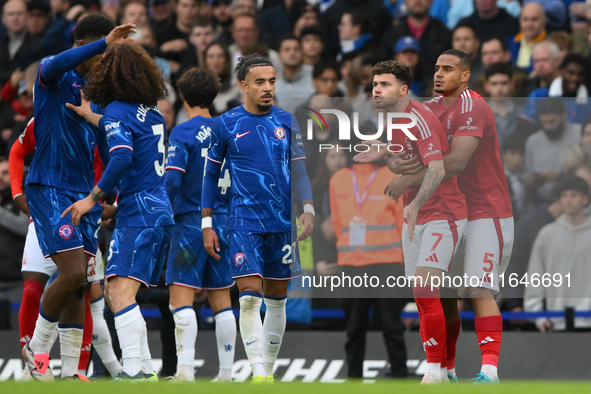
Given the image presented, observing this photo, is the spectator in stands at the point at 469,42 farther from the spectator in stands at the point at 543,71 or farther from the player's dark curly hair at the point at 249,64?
the player's dark curly hair at the point at 249,64

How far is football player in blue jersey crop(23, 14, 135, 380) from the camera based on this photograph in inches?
236

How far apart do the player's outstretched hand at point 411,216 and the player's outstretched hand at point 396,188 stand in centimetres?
13

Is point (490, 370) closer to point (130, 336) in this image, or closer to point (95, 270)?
point (130, 336)

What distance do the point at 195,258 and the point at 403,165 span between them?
1934mm

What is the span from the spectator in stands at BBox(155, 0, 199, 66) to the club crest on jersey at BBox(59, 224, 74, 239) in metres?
6.36

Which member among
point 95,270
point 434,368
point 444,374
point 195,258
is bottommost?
point 444,374

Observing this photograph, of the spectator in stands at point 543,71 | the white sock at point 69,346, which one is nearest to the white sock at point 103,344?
the white sock at point 69,346

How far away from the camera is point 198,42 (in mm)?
11820

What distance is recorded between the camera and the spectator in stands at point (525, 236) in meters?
6.35

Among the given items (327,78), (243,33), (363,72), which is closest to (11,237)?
(327,78)

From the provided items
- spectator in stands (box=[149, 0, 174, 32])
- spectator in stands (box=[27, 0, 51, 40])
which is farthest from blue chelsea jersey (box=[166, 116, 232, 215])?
spectator in stands (box=[27, 0, 51, 40])

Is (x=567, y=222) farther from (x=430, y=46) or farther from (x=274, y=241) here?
(x=430, y=46)

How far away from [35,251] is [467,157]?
3577mm

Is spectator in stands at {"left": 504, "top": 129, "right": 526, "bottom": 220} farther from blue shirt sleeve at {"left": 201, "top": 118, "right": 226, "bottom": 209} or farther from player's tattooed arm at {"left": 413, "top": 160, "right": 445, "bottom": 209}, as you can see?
blue shirt sleeve at {"left": 201, "top": 118, "right": 226, "bottom": 209}
